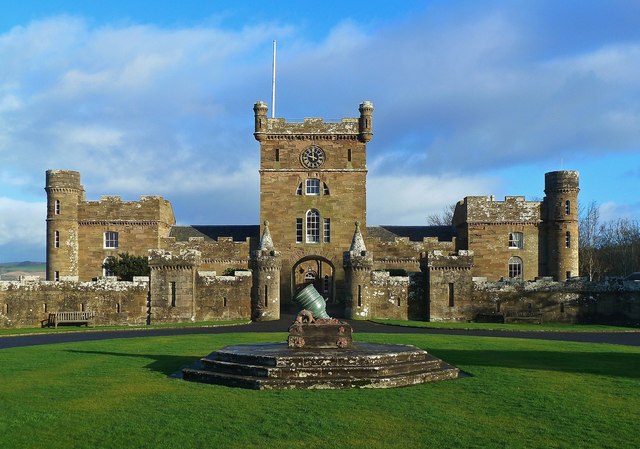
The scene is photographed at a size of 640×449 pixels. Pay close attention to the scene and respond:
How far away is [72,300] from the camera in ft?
131

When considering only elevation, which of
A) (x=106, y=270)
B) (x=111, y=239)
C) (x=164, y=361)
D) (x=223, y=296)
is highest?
(x=111, y=239)

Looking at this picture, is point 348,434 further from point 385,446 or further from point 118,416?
point 118,416

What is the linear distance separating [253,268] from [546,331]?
1780 centimetres

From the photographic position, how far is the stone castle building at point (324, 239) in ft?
137

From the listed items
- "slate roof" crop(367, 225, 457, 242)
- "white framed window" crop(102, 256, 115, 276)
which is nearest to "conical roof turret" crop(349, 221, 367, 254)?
"slate roof" crop(367, 225, 457, 242)

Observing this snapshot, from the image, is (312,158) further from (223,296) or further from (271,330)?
(271,330)

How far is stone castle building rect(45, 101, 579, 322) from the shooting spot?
137 ft

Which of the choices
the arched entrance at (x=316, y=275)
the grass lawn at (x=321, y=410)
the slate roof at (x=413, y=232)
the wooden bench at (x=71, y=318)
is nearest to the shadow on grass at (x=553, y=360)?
the grass lawn at (x=321, y=410)

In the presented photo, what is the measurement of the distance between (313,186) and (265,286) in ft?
39.1

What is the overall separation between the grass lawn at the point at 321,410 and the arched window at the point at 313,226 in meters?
32.6

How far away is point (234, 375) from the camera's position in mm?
15656

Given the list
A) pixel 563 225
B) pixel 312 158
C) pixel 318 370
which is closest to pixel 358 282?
pixel 312 158

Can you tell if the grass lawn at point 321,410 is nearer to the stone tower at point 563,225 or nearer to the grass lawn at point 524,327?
the grass lawn at point 524,327

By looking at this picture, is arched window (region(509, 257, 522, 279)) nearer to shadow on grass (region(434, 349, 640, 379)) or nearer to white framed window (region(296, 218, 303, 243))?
white framed window (region(296, 218, 303, 243))
